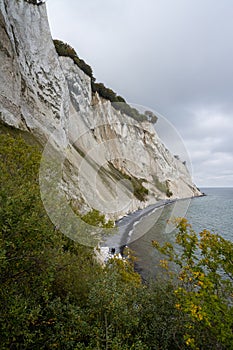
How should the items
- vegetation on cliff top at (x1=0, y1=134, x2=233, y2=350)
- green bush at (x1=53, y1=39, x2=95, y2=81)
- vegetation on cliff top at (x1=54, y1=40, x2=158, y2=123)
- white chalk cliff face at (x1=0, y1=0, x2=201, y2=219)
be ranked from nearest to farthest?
vegetation on cliff top at (x1=0, y1=134, x2=233, y2=350) → white chalk cliff face at (x1=0, y1=0, x2=201, y2=219) → green bush at (x1=53, y1=39, x2=95, y2=81) → vegetation on cliff top at (x1=54, y1=40, x2=158, y2=123)

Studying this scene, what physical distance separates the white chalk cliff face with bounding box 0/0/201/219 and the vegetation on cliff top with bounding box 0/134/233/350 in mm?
2886

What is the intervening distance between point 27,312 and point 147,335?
2114 millimetres

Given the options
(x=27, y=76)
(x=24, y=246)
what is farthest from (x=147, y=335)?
(x=27, y=76)

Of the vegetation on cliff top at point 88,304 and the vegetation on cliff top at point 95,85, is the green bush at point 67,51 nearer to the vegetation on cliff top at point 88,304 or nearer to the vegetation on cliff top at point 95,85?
the vegetation on cliff top at point 95,85

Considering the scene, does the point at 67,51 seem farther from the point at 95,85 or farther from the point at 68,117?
the point at 68,117

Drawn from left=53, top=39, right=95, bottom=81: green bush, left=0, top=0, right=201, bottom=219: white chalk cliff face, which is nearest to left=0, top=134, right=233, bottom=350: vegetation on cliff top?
left=0, top=0, right=201, bottom=219: white chalk cliff face

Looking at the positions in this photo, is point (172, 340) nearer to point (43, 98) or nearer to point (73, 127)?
point (43, 98)

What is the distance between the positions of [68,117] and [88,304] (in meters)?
23.7

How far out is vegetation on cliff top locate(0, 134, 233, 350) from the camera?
3.35 metres

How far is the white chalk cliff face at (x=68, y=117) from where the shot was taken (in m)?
15.3

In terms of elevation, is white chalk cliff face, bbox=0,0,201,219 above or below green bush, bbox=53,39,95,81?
below

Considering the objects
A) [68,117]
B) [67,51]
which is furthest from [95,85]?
[68,117]

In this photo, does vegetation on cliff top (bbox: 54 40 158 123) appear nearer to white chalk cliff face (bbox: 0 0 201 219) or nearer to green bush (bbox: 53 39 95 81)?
green bush (bbox: 53 39 95 81)

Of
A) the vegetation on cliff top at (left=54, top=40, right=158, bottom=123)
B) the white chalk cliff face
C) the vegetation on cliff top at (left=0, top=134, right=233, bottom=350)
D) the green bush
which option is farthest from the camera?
the vegetation on cliff top at (left=54, top=40, right=158, bottom=123)
